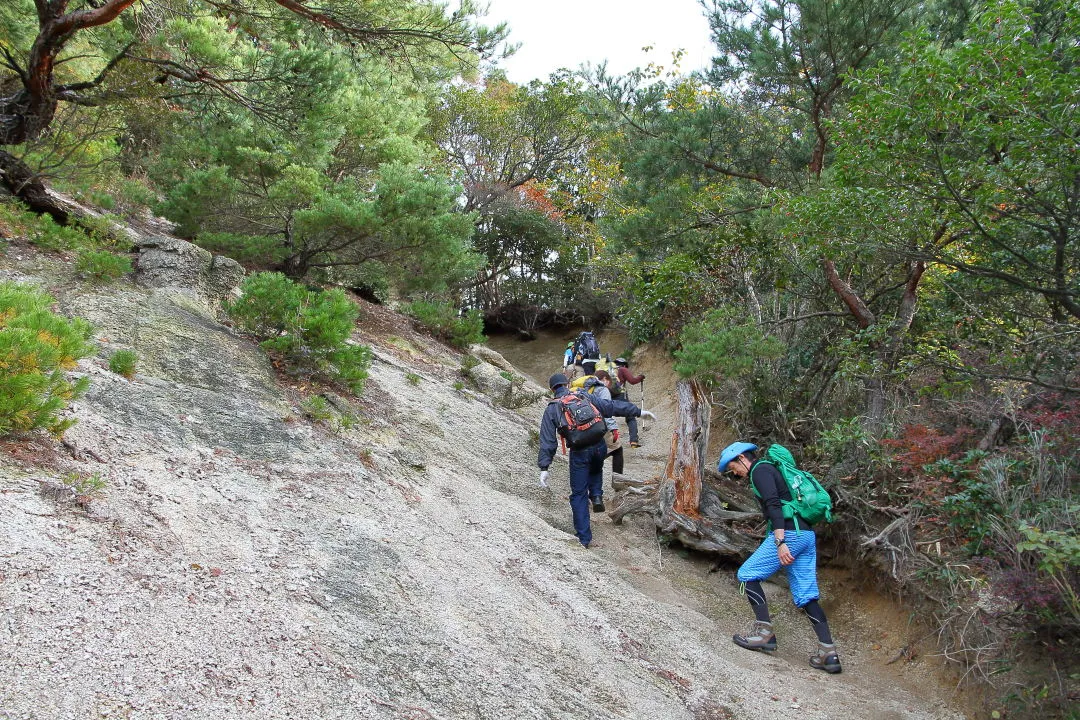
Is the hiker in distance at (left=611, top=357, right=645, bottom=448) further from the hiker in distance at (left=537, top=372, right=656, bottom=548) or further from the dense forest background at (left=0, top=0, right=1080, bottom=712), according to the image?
the hiker in distance at (left=537, top=372, right=656, bottom=548)

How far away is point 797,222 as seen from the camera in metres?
6.48

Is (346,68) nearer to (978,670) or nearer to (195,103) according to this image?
(195,103)

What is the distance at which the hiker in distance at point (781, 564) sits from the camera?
205 inches

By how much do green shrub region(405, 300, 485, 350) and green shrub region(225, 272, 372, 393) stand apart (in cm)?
598

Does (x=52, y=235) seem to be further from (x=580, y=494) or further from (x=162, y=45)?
(x=580, y=494)

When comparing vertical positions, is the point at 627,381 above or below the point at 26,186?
below

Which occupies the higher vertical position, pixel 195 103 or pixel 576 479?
pixel 195 103

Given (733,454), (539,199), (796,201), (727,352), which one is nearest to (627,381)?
(727,352)

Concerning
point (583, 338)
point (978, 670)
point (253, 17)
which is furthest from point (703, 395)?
point (253, 17)

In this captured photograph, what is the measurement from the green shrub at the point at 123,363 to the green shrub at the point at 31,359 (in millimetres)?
1253

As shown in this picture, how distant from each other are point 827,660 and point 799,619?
42.8 inches

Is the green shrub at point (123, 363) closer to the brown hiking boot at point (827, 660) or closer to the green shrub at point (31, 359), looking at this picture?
the green shrub at point (31, 359)

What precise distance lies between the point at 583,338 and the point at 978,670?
9.89 m

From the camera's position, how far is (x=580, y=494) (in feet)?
22.6
